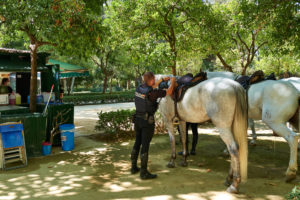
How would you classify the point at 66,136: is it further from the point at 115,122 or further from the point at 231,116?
the point at 231,116

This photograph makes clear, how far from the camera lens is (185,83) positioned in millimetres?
4820

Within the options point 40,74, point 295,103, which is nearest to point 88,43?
point 40,74

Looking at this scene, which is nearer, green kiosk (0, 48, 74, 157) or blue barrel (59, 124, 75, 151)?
green kiosk (0, 48, 74, 157)

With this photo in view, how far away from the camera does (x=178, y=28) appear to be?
10.6 meters

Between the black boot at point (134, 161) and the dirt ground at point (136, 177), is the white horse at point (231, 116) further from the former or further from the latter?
the black boot at point (134, 161)

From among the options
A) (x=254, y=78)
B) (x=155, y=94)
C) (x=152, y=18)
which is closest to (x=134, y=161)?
(x=155, y=94)

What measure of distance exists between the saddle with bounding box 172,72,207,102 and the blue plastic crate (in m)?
4.02

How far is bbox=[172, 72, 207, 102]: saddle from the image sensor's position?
15.5 ft

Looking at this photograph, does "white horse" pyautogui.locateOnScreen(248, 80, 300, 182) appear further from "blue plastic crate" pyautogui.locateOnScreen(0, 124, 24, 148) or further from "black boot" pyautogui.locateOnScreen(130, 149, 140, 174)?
"blue plastic crate" pyautogui.locateOnScreen(0, 124, 24, 148)

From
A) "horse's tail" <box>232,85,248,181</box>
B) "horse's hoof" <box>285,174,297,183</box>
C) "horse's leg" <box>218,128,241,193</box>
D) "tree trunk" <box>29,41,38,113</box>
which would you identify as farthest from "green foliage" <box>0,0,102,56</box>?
"horse's hoof" <box>285,174,297,183</box>

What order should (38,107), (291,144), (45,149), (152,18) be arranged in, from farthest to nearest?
(152,18) → (38,107) → (45,149) → (291,144)

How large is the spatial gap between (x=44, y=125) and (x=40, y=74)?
3.65 m

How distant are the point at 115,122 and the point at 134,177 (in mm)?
3842

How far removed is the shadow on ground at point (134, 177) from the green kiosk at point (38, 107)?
28.5 inches
